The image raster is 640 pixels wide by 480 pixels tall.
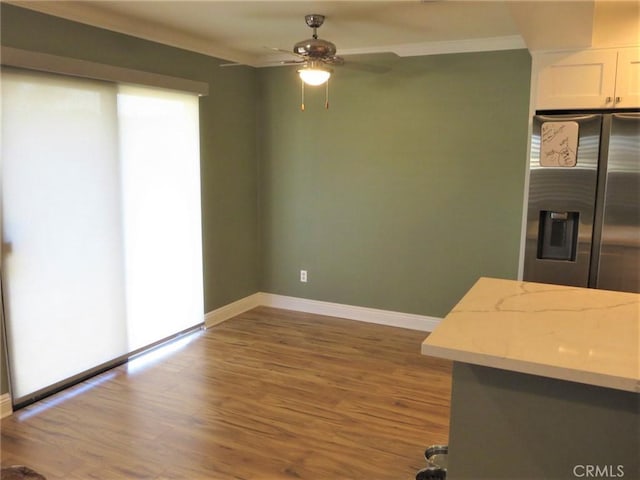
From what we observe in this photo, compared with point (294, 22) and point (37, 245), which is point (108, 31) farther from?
point (37, 245)

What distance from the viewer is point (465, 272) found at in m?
4.20

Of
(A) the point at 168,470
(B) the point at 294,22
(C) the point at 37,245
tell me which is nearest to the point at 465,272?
(B) the point at 294,22

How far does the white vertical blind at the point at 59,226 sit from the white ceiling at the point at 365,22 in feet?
1.75

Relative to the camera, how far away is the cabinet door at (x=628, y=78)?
3066 millimetres

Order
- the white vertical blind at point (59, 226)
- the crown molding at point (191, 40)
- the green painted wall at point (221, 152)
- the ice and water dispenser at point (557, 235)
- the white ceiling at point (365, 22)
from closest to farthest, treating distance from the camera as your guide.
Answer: the white ceiling at point (365, 22) < the white vertical blind at point (59, 226) < the crown molding at point (191, 40) < the ice and water dispenser at point (557, 235) < the green painted wall at point (221, 152)

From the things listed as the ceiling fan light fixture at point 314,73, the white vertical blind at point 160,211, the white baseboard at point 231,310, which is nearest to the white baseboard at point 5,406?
the white vertical blind at point 160,211

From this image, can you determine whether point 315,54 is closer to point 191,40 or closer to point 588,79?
point 191,40

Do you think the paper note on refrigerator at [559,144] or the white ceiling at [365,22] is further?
the paper note on refrigerator at [559,144]

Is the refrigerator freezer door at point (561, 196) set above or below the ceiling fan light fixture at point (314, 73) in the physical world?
below

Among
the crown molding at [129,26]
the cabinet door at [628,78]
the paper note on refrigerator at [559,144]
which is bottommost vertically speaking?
the paper note on refrigerator at [559,144]

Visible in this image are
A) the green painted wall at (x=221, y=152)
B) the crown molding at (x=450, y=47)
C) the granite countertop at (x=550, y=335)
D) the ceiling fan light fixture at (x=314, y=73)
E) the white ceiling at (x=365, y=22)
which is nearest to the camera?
the granite countertop at (x=550, y=335)

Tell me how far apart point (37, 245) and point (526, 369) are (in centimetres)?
278

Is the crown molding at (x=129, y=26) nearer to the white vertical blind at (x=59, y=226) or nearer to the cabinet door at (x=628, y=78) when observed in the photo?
the white vertical blind at (x=59, y=226)

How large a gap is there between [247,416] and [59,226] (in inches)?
63.7
